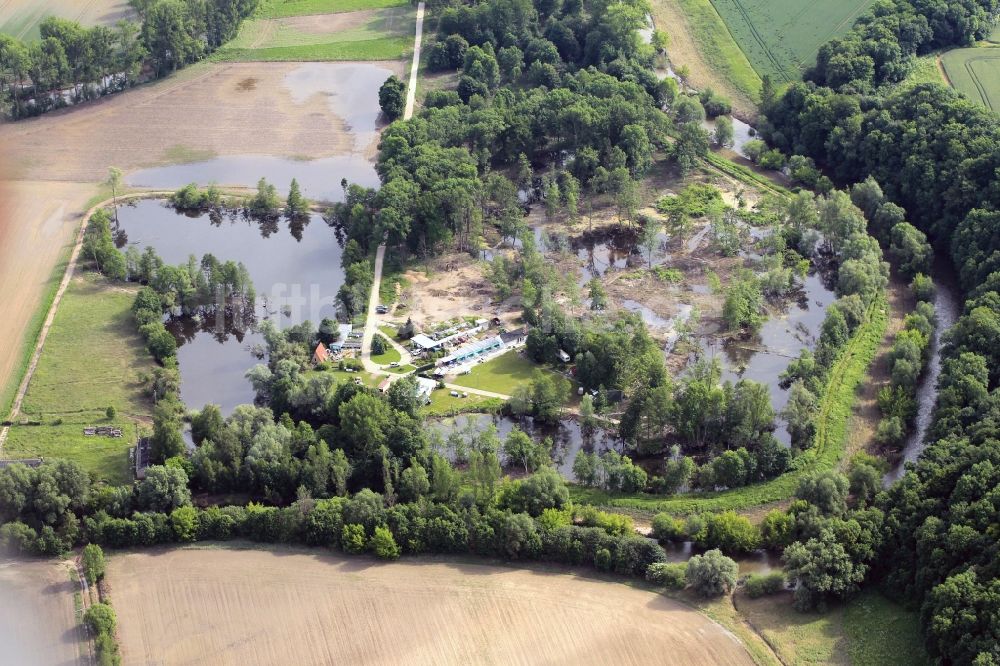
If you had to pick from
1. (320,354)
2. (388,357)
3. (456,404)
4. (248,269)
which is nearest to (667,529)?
(456,404)

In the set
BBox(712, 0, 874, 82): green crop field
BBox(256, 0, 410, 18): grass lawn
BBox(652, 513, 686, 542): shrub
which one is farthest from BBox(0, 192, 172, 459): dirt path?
BBox(712, 0, 874, 82): green crop field

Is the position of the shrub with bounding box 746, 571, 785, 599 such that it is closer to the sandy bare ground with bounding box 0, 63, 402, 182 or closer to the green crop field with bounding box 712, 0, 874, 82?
the sandy bare ground with bounding box 0, 63, 402, 182

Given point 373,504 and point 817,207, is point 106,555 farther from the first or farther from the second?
point 817,207

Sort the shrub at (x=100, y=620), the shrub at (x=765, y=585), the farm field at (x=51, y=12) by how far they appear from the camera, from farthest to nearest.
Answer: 1. the farm field at (x=51, y=12)
2. the shrub at (x=765, y=585)
3. the shrub at (x=100, y=620)

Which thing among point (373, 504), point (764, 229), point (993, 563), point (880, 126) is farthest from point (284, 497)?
point (880, 126)

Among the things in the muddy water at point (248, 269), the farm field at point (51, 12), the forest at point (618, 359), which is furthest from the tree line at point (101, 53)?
the muddy water at point (248, 269)

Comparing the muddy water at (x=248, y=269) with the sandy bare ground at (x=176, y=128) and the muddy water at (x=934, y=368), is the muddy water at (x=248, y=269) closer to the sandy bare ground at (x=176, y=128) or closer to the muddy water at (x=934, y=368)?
the sandy bare ground at (x=176, y=128)
